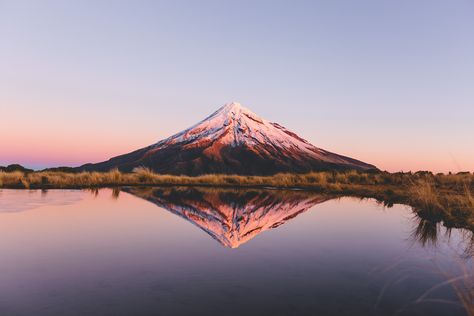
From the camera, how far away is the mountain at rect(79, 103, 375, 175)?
9612 cm

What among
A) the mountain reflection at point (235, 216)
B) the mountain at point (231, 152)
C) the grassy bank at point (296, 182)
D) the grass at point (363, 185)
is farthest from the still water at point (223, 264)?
the mountain at point (231, 152)

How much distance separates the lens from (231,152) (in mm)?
109312

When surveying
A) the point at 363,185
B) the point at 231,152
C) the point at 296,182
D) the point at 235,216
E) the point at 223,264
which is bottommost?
the point at 223,264

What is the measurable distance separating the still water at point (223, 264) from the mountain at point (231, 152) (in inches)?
2965

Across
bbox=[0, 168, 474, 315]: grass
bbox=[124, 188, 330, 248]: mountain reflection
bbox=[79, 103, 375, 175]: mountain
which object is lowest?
bbox=[124, 188, 330, 248]: mountain reflection

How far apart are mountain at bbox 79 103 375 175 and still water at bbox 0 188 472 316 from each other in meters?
75.3

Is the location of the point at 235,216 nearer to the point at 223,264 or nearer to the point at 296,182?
the point at 223,264

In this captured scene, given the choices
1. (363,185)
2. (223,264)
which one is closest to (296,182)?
(363,185)

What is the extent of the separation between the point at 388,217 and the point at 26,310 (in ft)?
33.8

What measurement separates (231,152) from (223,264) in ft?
340

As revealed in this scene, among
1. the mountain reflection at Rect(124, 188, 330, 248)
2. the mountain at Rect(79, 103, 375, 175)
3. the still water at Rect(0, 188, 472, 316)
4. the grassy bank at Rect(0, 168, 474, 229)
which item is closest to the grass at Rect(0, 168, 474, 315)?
the grassy bank at Rect(0, 168, 474, 229)

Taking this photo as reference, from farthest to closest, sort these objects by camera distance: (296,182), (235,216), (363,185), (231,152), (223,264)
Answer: (231,152) < (296,182) < (363,185) < (235,216) < (223,264)

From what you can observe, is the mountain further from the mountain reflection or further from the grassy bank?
the mountain reflection

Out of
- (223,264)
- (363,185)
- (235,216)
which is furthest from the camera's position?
(363,185)
